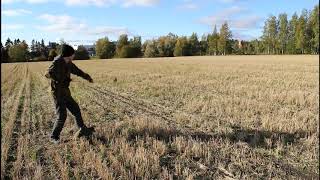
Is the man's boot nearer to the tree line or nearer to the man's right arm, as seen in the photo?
the man's right arm

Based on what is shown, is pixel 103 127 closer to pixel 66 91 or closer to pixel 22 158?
pixel 66 91

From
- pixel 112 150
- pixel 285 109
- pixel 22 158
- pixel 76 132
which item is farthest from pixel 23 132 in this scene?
pixel 285 109

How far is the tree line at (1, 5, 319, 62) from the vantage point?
87.8m

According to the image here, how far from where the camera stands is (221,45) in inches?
3994

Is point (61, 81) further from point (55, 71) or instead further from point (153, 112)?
point (153, 112)

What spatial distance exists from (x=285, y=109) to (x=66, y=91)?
20.7ft

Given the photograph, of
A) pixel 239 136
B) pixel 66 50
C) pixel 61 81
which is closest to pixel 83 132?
pixel 61 81

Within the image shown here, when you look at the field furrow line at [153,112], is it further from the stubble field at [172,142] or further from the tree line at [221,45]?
the tree line at [221,45]

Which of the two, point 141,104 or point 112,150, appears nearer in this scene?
point 112,150

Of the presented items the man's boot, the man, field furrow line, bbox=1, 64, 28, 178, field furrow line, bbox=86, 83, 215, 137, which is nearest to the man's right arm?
the man

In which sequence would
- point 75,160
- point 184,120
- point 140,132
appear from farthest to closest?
1. point 184,120
2. point 140,132
3. point 75,160

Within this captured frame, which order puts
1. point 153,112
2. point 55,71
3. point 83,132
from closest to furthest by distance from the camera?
point 55,71 → point 83,132 → point 153,112

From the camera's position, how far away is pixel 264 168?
6219 millimetres

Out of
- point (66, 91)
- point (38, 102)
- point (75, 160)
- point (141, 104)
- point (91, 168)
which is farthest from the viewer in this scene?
point (38, 102)
